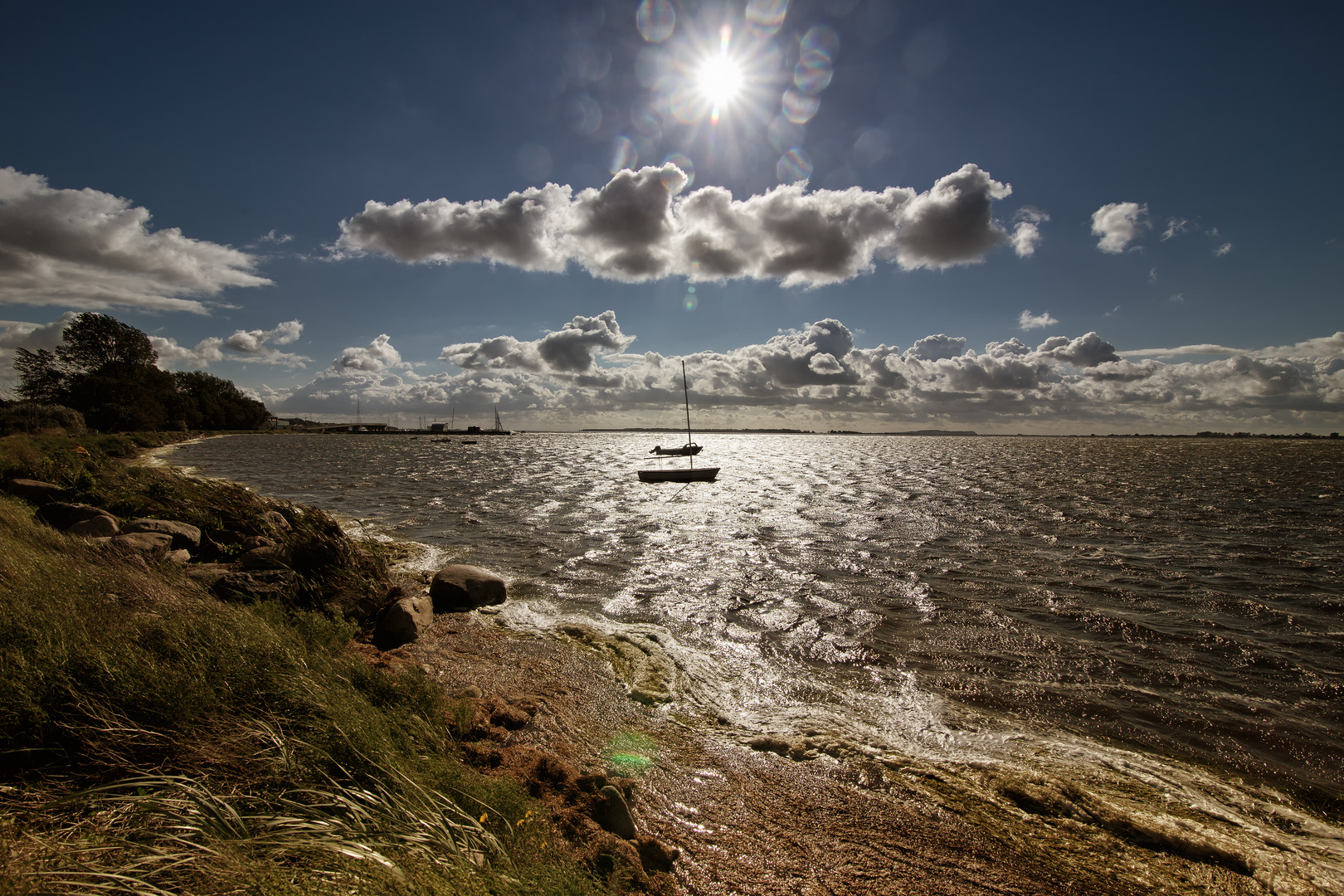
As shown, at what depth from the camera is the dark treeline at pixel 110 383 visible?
80562 mm

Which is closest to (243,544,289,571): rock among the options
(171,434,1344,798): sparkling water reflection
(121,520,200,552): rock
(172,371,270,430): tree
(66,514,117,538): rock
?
(121,520,200,552): rock

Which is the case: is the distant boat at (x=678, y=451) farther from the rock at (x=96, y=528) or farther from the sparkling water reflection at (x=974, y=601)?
the rock at (x=96, y=528)

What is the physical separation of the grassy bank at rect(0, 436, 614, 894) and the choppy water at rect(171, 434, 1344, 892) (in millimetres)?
5466

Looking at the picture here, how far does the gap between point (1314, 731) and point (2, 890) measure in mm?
15138

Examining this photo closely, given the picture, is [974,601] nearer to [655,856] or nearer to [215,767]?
[655,856]

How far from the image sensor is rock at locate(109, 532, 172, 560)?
9180mm

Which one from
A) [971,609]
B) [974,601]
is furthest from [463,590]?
[974,601]

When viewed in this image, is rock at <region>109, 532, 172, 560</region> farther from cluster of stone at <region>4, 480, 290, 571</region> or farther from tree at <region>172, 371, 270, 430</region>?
tree at <region>172, 371, 270, 430</region>

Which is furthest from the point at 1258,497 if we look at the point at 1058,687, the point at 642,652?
the point at 642,652

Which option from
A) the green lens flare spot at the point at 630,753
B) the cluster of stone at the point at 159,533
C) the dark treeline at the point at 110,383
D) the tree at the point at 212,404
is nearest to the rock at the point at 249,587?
the cluster of stone at the point at 159,533

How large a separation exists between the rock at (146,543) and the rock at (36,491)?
7478mm

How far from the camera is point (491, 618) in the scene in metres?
13.3

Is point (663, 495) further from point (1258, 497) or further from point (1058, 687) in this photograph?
point (1258, 497)

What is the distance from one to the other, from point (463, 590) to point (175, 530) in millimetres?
A: 6991
